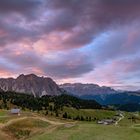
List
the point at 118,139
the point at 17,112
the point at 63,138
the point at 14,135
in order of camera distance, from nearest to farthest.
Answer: the point at 118,139 < the point at 63,138 < the point at 14,135 < the point at 17,112

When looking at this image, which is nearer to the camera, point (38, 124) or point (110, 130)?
point (110, 130)

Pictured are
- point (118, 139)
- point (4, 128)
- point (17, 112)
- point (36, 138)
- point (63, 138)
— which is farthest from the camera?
point (17, 112)

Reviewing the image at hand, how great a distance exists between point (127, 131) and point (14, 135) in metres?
34.8

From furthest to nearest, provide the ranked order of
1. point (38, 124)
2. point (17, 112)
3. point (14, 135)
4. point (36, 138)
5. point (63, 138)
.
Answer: point (17, 112), point (38, 124), point (14, 135), point (36, 138), point (63, 138)

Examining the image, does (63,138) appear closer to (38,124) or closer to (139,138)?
(139,138)

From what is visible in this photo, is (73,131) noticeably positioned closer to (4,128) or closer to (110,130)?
(110,130)

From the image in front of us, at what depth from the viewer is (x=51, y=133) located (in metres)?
73.2

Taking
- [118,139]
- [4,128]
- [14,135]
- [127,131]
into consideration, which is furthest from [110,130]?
[4,128]

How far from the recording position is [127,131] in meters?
69.4

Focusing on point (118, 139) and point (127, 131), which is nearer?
point (118, 139)

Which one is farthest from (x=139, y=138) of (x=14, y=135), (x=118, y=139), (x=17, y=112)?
(x=17, y=112)

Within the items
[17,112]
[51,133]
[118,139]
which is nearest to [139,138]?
[118,139]

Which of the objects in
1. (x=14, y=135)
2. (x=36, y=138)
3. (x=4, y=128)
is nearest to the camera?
(x=36, y=138)

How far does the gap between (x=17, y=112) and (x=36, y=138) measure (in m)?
86.3
